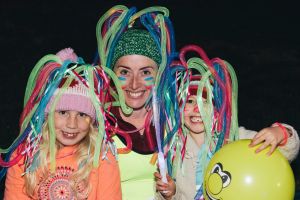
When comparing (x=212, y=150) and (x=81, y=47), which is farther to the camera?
(x=81, y=47)

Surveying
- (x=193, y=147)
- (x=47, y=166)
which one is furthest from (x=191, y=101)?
(x=47, y=166)

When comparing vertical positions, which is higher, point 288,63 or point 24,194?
point 288,63

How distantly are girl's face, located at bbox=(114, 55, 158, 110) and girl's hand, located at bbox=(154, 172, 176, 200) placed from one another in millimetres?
385

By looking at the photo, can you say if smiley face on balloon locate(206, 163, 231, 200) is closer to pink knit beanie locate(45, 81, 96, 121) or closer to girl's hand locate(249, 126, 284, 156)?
girl's hand locate(249, 126, 284, 156)

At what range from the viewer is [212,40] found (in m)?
7.75

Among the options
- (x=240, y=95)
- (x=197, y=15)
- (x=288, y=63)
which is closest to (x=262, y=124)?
(x=240, y=95)

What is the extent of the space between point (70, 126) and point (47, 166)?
0.70ft

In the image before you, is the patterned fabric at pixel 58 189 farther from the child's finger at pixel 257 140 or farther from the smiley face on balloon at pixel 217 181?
the child's finger at pixel 257 140

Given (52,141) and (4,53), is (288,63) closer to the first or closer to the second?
(4,53)

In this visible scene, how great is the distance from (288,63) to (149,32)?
4.31m

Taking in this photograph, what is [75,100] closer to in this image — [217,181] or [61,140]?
[61,140]

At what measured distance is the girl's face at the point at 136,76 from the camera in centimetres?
271

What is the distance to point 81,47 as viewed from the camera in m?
7.27

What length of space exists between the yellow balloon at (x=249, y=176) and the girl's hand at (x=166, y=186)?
0.28 m
